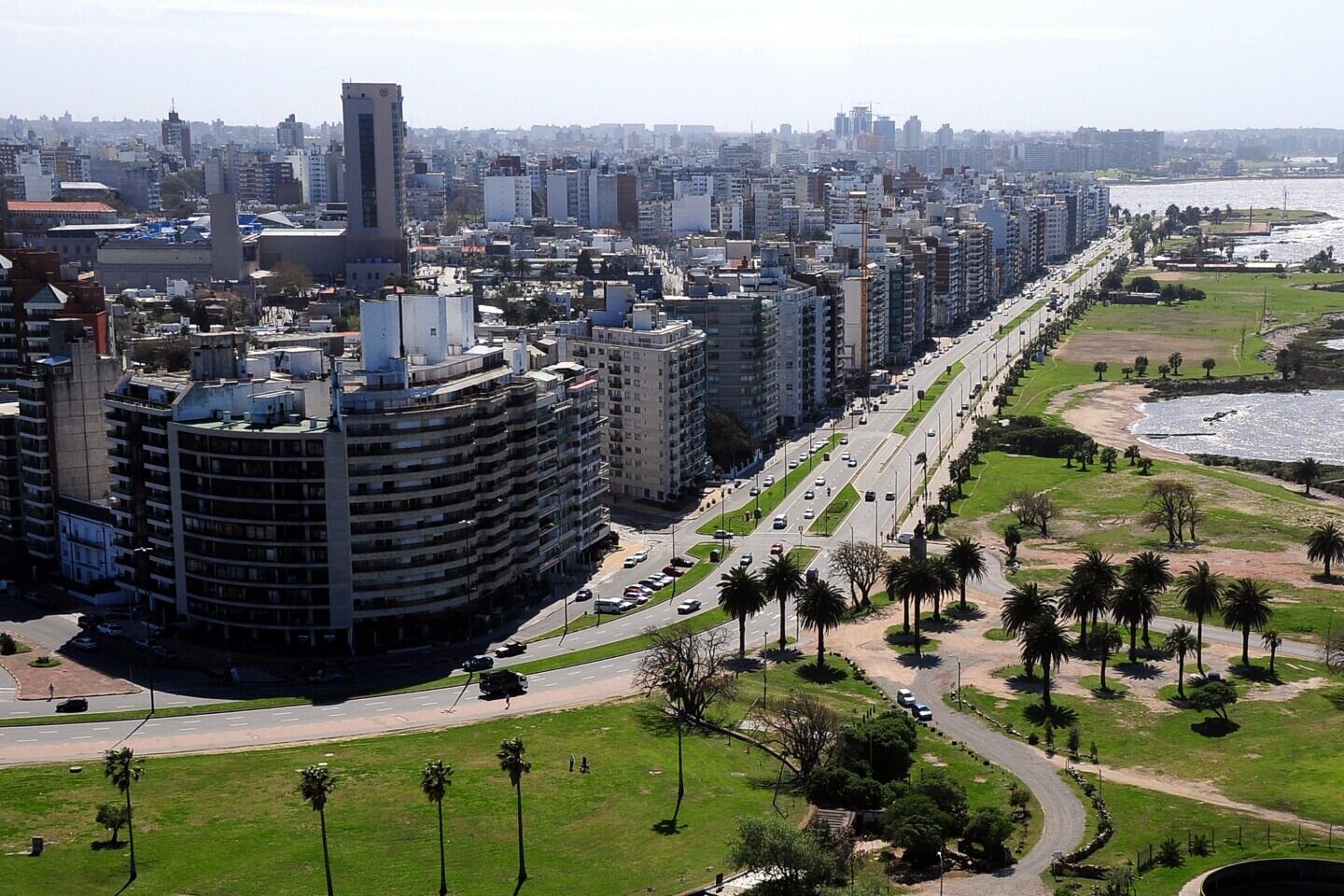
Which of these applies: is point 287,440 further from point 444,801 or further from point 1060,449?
point 1060,449

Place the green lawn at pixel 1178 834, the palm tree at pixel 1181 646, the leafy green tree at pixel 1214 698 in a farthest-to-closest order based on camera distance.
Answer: the palm tree at pixel 1181 646 < the leafy green tree at pixel 1214 698 < the green lawn at pixel 1178 834

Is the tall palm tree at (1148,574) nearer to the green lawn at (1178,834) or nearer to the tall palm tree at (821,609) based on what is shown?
the tall palm tree at (821,609)

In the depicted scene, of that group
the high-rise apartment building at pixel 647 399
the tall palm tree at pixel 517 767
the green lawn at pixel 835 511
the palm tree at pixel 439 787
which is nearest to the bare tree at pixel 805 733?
the tall palm tree at pixel 517 767

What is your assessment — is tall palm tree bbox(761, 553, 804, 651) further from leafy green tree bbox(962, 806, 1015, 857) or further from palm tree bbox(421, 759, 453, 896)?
palm tree bbox(421, 759, 453, 896)

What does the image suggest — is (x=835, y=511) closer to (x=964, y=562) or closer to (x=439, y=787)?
(x=964, y=562)

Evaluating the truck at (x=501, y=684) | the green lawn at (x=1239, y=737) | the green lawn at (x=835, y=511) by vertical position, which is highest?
the green lawn at (x=835, y=511)

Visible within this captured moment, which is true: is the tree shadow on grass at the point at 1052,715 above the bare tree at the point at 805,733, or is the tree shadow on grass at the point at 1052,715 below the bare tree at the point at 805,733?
below
